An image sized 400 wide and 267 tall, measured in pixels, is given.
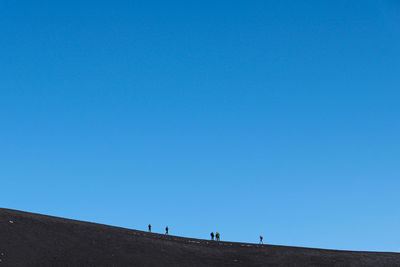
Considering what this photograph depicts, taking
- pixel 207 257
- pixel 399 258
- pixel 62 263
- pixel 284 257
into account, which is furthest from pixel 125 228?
pixel 399 258

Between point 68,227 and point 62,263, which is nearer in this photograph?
point 62,263

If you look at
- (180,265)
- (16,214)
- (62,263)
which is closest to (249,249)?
(180,265)

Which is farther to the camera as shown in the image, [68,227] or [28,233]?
[68,227]

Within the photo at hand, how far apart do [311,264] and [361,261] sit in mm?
6436

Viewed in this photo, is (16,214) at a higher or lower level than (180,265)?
higher

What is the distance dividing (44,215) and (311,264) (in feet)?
91.5

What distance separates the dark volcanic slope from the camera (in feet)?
131

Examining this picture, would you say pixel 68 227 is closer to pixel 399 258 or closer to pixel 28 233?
pixel 28 233

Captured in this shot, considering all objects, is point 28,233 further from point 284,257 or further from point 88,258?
point 284,257

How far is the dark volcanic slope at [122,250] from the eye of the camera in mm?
39938

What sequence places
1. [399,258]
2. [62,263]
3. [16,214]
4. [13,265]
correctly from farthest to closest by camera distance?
[399,258]
[16,214]
[62,263]
[13,265]

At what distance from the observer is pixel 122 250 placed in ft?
146

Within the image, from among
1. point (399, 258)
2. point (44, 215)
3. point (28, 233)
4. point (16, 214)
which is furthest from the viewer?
point (399, 258)

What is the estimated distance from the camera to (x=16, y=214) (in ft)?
153
